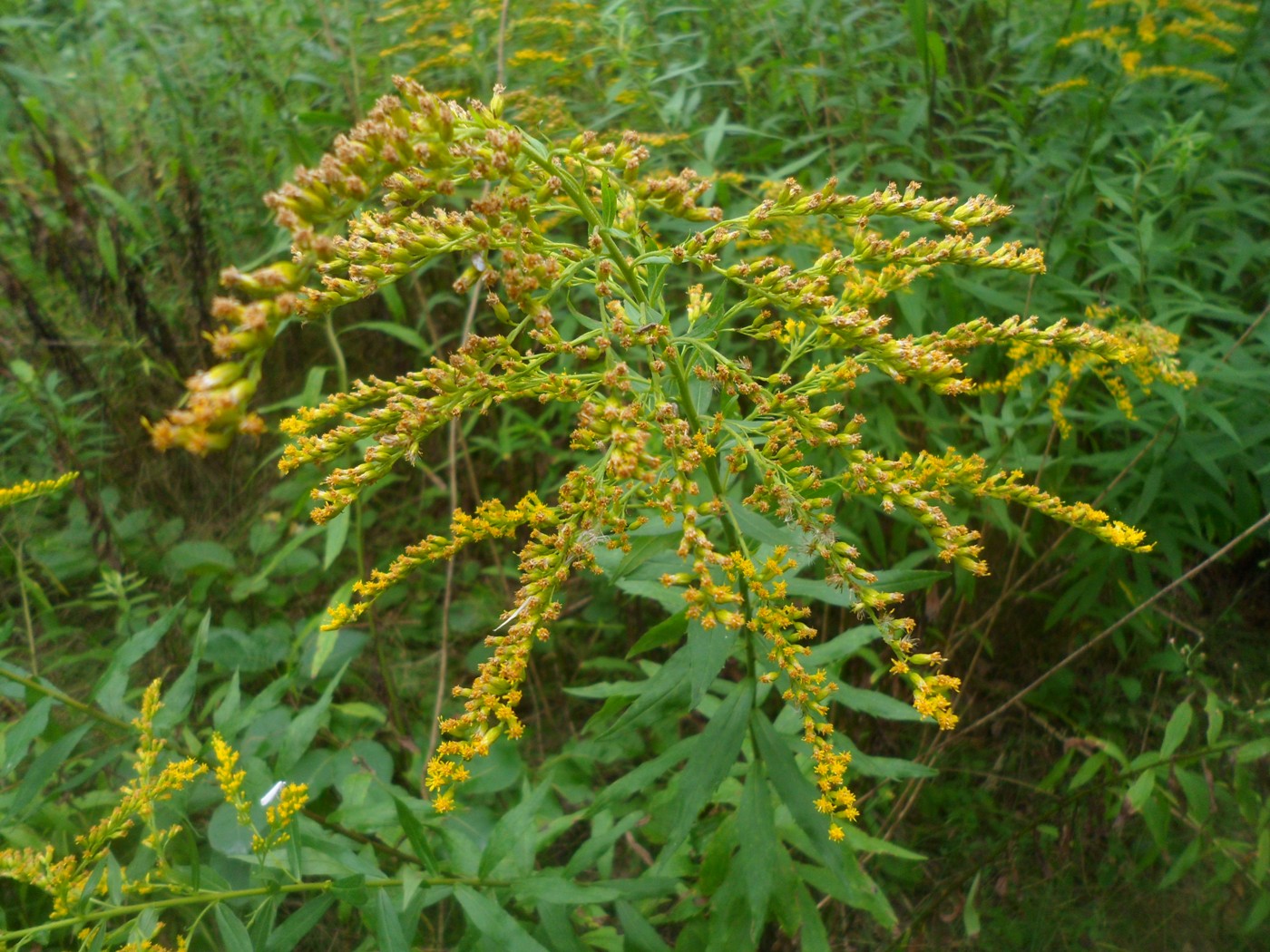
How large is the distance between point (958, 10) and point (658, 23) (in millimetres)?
1562

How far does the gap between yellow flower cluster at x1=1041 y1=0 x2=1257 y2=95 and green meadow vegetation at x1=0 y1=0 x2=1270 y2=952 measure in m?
0.04

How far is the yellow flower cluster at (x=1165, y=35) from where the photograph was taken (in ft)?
10.8

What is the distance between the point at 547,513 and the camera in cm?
168

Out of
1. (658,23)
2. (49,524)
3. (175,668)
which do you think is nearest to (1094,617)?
(658,23)

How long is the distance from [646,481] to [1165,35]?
370 centimetres

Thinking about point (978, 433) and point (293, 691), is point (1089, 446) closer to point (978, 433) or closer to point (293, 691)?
point (978, 433)

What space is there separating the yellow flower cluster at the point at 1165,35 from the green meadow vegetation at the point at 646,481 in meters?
0.04

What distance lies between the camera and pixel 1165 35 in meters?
3.63

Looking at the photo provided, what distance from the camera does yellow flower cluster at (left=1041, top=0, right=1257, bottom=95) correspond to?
3295 millimetres

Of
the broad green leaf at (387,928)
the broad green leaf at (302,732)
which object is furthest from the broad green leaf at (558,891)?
the broad green leaf at (302,732)

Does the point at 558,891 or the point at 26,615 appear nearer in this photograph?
the point at 558,891

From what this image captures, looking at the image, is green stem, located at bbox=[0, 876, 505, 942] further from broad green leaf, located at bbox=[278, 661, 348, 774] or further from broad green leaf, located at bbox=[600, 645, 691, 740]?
broad green leaf, located at bbox=[600, 645, 691, 740]

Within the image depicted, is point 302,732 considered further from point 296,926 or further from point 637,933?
point 637,933

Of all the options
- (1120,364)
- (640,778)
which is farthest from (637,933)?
Result: (1120,364)
